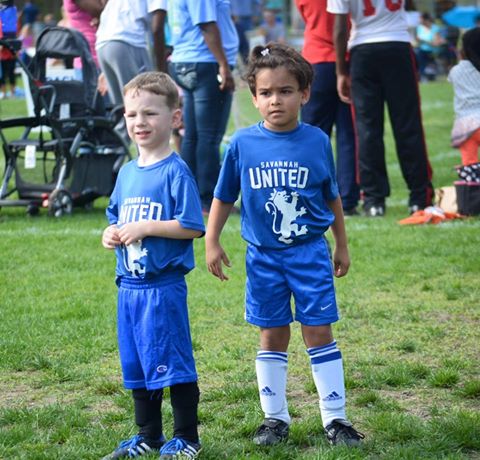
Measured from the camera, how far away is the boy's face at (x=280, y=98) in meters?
4.64

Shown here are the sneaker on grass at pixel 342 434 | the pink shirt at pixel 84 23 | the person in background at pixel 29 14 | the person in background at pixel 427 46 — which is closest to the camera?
the sneaker on grass at pixel 342 434

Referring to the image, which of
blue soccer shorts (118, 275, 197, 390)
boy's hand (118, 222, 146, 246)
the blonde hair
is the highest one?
the blonde hair

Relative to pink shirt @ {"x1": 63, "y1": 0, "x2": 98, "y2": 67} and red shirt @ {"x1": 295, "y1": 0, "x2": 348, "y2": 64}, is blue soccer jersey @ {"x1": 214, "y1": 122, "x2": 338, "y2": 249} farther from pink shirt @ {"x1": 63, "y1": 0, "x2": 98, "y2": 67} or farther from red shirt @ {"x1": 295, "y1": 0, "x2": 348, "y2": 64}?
pink shirt @ {"x1": 63, "y1": 0, "x2": 98, "y2": 67}

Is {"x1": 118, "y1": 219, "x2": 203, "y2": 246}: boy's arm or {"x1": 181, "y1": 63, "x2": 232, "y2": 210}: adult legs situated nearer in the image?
{"x1": 118, "y1": 219, "x2": 203, "y2": 246}: boy's arm

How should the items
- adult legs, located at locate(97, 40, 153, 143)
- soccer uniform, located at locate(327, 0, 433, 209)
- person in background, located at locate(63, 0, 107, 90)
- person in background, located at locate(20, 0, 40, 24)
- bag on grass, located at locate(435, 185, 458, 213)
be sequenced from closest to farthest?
soccer uniform, located at locate(327, 0, 433, 209) < bag on grass, located at locate(435, 185, 458, 213) < adult legs, located at locate(97, 40, 153, 143) < person in background, located at locate(63, 0, 107, 90) < person in background, located at locate(20, 0, 40, 24)

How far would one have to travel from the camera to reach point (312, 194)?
4672mm

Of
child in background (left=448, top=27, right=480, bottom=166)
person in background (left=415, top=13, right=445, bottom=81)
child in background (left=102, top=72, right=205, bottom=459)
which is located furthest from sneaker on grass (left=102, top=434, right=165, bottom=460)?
person in background (left=415, top=13, right=445, bottom=81)

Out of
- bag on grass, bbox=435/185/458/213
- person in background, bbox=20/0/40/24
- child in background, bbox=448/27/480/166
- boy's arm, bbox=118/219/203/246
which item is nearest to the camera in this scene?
boy's arm, bbox=118/219/203/246

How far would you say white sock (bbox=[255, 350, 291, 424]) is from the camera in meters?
4.72

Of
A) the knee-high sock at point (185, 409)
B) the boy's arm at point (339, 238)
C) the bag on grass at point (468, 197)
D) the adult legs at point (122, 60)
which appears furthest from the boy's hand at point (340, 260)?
the adult legs at point (122, 60)

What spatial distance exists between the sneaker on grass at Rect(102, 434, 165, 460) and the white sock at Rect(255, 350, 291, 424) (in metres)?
0.47

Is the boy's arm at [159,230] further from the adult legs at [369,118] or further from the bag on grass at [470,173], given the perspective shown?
the bag on grass at [470,173]

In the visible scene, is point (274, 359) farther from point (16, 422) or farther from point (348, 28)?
point (348, 28)

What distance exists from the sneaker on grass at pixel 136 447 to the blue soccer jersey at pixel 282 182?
88 cm
